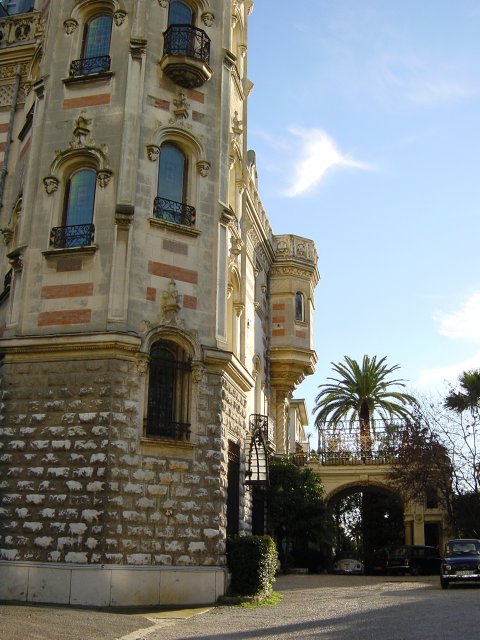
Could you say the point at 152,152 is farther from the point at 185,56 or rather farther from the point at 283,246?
the point at 283,246

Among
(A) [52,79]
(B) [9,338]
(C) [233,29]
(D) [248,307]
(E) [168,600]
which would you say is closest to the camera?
(E) [168,600]

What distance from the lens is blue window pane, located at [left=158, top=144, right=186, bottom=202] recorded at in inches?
774

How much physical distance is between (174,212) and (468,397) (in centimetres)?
2370

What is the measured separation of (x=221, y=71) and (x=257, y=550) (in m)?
13.0

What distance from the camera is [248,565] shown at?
58.7ft

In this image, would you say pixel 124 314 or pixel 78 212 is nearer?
pixel 124 314

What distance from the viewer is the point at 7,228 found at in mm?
21500

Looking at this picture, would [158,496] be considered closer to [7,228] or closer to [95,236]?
[95,236]

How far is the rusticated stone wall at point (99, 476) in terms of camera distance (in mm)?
16281

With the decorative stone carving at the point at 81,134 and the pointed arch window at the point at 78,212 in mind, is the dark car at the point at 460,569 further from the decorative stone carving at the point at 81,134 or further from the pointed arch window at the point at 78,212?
the decorative stone carving at the point at 81,134

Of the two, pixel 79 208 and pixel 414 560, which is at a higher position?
pixel 79 208

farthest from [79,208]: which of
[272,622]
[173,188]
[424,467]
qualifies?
[424,467]

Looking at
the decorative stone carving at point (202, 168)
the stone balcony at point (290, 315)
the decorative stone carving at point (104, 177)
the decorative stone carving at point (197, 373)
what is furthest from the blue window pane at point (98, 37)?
the stone balcony at point (290, 315)

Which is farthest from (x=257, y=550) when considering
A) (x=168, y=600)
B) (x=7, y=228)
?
(x=7, y=228)
